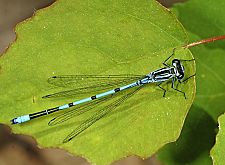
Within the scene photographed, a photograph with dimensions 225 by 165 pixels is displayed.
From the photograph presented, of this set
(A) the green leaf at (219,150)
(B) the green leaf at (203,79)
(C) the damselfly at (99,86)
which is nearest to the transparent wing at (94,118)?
(C) the damselfly at (99,86)

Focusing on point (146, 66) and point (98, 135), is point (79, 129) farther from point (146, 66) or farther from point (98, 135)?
point (146, 66)

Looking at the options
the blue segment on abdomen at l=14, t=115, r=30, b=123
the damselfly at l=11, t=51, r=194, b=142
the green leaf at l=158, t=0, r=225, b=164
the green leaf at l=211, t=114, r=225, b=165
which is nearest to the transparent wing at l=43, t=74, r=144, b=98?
the damselfly at l=11, t=51, r=194, b=142

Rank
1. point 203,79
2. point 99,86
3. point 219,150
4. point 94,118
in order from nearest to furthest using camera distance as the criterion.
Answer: point 219,150 < point 94,118 < point 99,86 < point 203,79

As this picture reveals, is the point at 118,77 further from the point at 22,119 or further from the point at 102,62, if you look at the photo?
the point at 22,119

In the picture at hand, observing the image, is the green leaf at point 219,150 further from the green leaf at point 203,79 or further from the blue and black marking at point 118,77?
the green leaf at point 203,79

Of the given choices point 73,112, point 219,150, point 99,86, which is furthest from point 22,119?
point 219,150

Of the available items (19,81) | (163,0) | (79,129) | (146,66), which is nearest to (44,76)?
(19,81)
